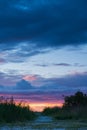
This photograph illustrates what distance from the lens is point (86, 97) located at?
59.6 meters

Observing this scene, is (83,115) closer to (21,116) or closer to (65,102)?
(21,116)

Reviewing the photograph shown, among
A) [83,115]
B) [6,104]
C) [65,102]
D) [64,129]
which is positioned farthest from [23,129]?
[65,102]

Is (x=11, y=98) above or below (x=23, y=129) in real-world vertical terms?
above

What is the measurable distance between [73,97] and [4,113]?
38476mm

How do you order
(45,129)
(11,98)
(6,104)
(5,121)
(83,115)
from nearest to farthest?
(45,129) → (5,121) → (6,104) → (11,98) → (83,115)

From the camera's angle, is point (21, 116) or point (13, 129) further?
point (21, 116)

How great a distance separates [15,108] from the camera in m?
23.7

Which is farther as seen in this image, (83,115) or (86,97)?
(86,97)

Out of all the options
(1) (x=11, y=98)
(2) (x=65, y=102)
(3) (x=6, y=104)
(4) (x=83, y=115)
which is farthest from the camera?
(2) (x=65, y=102)

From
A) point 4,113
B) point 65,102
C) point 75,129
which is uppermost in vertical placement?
point 65,102

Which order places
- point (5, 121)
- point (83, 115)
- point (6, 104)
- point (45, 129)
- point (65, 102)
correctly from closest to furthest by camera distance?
1. point (45, 129)
2. point (5, 121)
3. point (6, 104)
4. point (83, 115)
5. point (65, 102)

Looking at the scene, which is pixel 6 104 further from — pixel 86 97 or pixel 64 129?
pixel 86 97

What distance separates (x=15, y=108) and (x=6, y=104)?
0.59 m

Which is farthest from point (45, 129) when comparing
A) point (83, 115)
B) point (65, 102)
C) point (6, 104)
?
point (65, 102)
